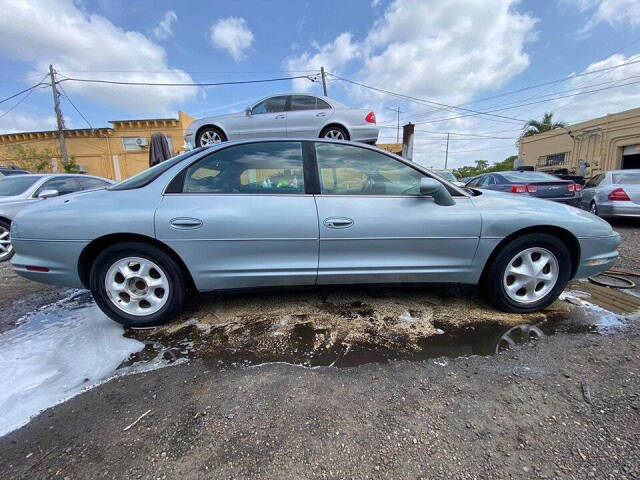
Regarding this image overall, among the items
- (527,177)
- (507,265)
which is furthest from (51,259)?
(527,177)

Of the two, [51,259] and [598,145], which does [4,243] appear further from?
[598,145]

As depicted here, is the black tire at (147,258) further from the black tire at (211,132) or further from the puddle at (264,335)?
the black tire at (211,132)

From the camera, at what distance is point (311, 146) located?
8.55 ft

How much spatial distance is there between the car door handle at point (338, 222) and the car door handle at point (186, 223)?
38.3 inches

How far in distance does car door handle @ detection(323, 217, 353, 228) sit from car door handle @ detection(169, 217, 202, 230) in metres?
0.97

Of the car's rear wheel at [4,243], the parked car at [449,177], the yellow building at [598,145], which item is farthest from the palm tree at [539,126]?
the car's rear wheel at [4,243]

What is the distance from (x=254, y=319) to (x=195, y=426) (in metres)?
1.12

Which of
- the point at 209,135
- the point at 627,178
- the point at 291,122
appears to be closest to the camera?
the point at 291,122

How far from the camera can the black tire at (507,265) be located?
99.7 inches

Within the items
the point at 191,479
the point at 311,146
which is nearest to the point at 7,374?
the point at 191,479

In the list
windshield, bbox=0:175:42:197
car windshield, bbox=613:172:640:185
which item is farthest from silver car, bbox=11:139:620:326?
car windshield, bbox=613:172:640:185

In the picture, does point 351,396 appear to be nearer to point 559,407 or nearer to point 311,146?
point 559,407

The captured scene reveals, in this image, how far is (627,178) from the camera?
687cm

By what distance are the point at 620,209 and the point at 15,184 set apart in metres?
12.0
